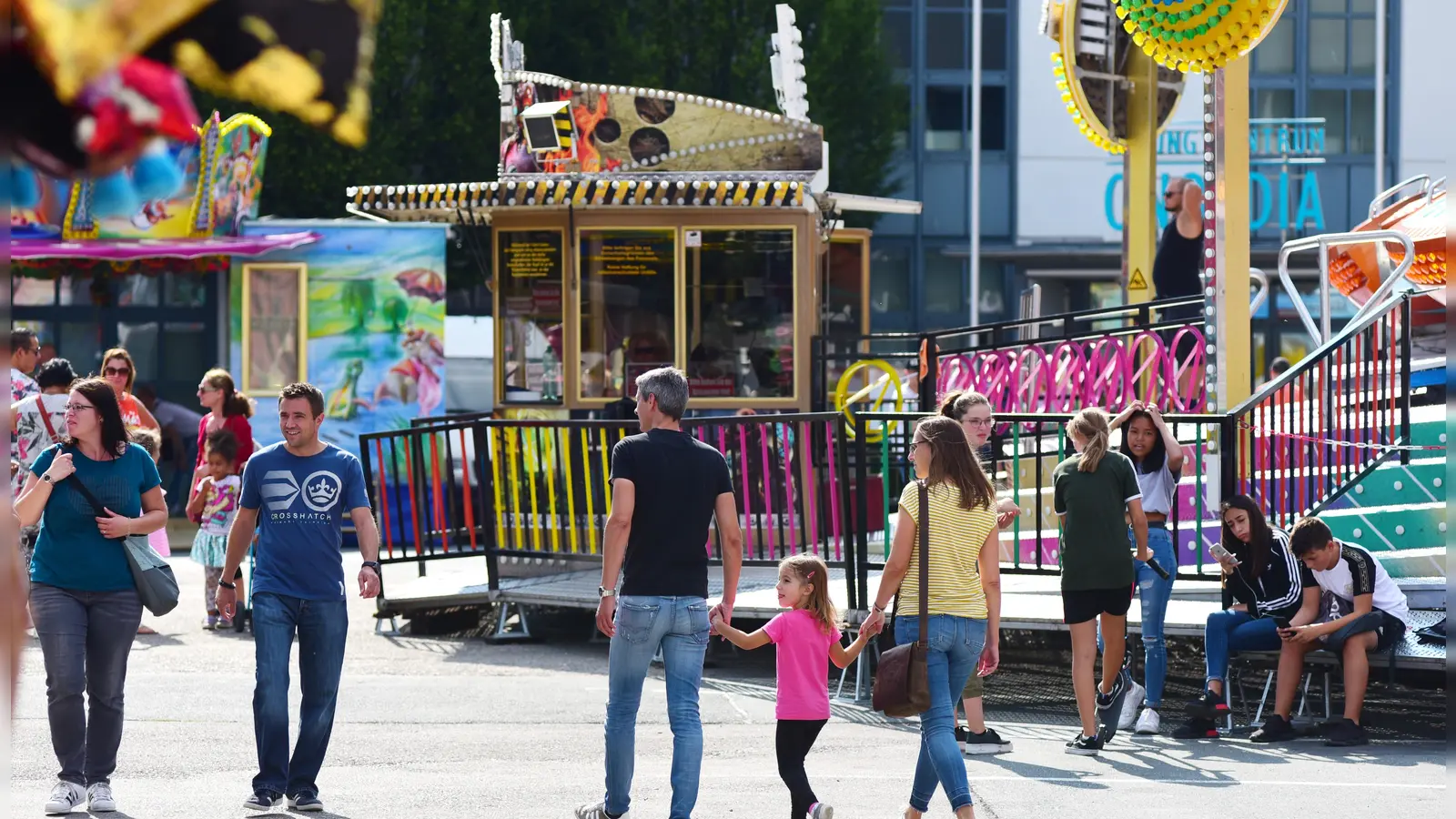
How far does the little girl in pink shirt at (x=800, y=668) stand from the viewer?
6629 mm

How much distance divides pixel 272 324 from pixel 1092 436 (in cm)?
1230

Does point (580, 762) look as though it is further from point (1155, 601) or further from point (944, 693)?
point (1155, 601)

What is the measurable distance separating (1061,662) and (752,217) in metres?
5.30

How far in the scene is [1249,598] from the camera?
9.36 m

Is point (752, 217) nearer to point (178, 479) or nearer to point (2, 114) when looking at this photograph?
point (178, 479)

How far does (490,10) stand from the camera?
24.1 m

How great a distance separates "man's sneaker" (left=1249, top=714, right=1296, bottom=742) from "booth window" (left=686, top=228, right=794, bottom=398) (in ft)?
24.2

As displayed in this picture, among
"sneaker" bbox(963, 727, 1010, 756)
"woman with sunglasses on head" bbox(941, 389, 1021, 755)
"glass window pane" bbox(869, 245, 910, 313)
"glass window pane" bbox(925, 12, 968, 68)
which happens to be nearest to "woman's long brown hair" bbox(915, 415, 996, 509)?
"woman with sunglasses on head" bbox(941, 389, 1021, 755)

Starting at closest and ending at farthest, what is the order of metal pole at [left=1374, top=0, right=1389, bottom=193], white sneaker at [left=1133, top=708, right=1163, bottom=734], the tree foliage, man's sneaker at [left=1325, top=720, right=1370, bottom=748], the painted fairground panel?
man's sneaker at [left=1325, top=720, right=1370, bottom=748] < white sneaker at [left=1133, top=708, right=1163, bottom=734] < the painted fairground panel < the tree foliage < metal pole at [left=1374, top=0, right=1389, bottom=193]

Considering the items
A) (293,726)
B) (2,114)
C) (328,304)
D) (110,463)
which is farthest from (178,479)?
(2,114)

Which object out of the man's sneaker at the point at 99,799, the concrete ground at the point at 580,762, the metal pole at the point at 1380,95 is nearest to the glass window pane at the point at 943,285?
the metal pole at the point at 1380,95

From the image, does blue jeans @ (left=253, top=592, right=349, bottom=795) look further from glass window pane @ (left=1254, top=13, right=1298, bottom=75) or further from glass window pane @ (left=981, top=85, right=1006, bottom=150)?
glass window pane @ (left=1254, top=13, right=1298, bottom=75)

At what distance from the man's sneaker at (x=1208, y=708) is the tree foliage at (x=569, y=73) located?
51.9 ft

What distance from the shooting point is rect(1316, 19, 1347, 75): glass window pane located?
1542 inches
